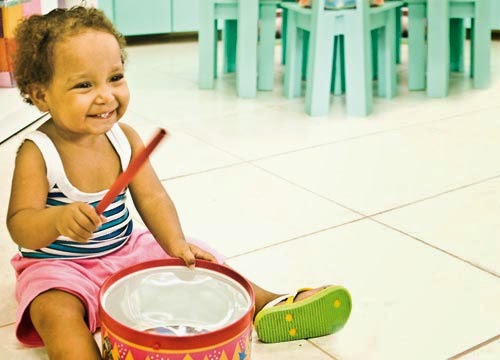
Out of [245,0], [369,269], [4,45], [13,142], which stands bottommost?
[369,269]

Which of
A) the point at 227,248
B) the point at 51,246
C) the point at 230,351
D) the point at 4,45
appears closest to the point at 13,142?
the point at 4,45

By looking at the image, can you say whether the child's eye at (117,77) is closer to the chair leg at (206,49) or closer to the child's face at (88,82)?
the child's face at (88,82)

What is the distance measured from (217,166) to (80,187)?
2.32 ft

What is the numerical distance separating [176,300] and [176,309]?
0.01m

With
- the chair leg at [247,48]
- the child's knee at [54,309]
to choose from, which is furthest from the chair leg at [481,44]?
the child's knee at [54,309]

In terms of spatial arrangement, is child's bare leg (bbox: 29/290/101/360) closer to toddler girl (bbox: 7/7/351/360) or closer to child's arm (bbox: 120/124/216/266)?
toddler girl (bbox: 7/7/351/360)

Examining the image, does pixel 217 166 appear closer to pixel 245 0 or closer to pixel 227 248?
pixel 227 248

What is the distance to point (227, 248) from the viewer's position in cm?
121

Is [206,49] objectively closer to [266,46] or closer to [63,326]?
[266,46]

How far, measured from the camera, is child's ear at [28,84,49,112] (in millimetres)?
905

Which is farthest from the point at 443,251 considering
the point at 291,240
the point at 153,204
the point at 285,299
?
the point at 153,204

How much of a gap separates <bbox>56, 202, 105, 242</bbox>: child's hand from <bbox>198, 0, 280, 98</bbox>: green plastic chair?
1542 mm

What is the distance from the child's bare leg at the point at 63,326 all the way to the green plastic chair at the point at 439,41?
1.69 metres

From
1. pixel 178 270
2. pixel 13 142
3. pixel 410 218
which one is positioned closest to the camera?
pixel 178 270
